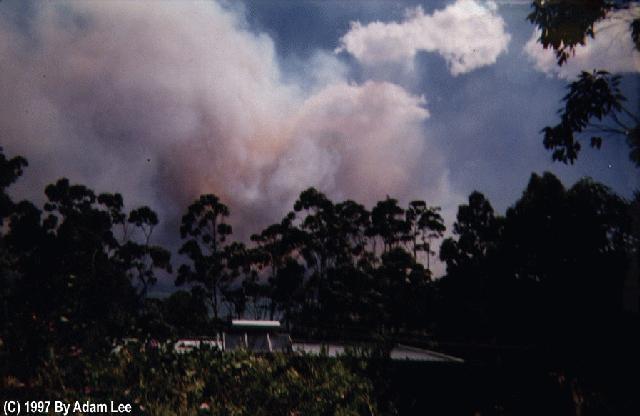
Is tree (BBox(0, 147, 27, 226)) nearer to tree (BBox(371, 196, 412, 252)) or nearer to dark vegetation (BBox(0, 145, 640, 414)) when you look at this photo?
dark vegetation (BBox(0, 145, 640, 414))

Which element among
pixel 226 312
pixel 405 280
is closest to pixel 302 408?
pixel 405 280

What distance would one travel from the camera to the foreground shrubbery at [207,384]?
3762 mm

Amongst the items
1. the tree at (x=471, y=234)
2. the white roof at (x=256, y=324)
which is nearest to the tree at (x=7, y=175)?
the white roof at (x=256, y=324)

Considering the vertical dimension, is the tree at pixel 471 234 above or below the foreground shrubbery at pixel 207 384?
above

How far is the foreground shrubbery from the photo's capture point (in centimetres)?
376

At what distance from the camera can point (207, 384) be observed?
440 cm

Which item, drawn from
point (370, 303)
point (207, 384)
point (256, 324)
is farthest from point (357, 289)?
point (207, 384)

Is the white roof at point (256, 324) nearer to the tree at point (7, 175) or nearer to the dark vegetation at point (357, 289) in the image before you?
the dark vegetation at point (357, 289)

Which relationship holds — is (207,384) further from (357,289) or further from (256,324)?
(357,289)

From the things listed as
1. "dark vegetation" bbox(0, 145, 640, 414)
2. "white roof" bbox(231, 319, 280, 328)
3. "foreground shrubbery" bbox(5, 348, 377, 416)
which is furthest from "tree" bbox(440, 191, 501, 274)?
"foreground shrubbery" bbox(5, 348, 377, 416)

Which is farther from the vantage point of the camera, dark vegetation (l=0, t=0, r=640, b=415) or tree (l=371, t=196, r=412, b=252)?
tree (l=371, t=196, r=412, b=252)

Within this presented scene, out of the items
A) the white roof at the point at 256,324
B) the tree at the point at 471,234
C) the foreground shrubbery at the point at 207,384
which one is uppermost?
the tree at the point at 471,234

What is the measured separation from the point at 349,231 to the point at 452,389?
121 feet

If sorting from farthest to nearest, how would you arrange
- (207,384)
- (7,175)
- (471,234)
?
(471,234) → (7,175) → (207,384)
